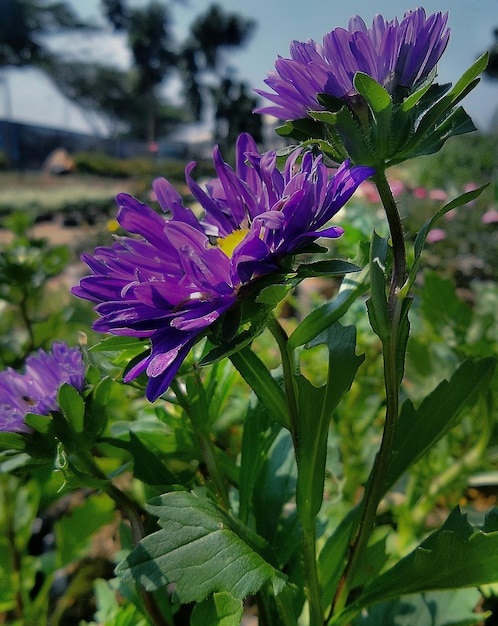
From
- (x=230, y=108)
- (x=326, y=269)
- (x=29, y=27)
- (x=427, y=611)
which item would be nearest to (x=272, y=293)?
(x=326, y=269)

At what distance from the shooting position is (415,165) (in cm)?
666

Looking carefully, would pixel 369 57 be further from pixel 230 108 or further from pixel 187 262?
pixel 230 108

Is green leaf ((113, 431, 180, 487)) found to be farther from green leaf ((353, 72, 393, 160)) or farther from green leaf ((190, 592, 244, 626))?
green leaf ((353, 72, 393, 160))

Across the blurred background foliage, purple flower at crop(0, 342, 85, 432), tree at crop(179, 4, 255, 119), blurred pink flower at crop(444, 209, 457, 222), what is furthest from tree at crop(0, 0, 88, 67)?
purple flower at crop(0, 342, 85, 432)

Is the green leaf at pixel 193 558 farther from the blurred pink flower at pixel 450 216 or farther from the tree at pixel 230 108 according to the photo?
the tree at pixel 230 108

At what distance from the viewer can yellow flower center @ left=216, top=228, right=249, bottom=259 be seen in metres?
0.31

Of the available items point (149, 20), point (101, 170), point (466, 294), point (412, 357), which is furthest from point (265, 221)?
point (149, 20)

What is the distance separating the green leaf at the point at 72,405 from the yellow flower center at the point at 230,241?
11cm

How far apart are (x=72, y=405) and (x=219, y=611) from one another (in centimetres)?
14

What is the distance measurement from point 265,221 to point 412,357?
20.4 inches

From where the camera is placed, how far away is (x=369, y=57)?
10.7 inches

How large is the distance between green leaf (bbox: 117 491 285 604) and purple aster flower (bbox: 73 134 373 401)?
0.08 metres

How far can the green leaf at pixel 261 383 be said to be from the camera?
30cm

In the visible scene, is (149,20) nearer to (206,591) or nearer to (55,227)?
(55,227)
